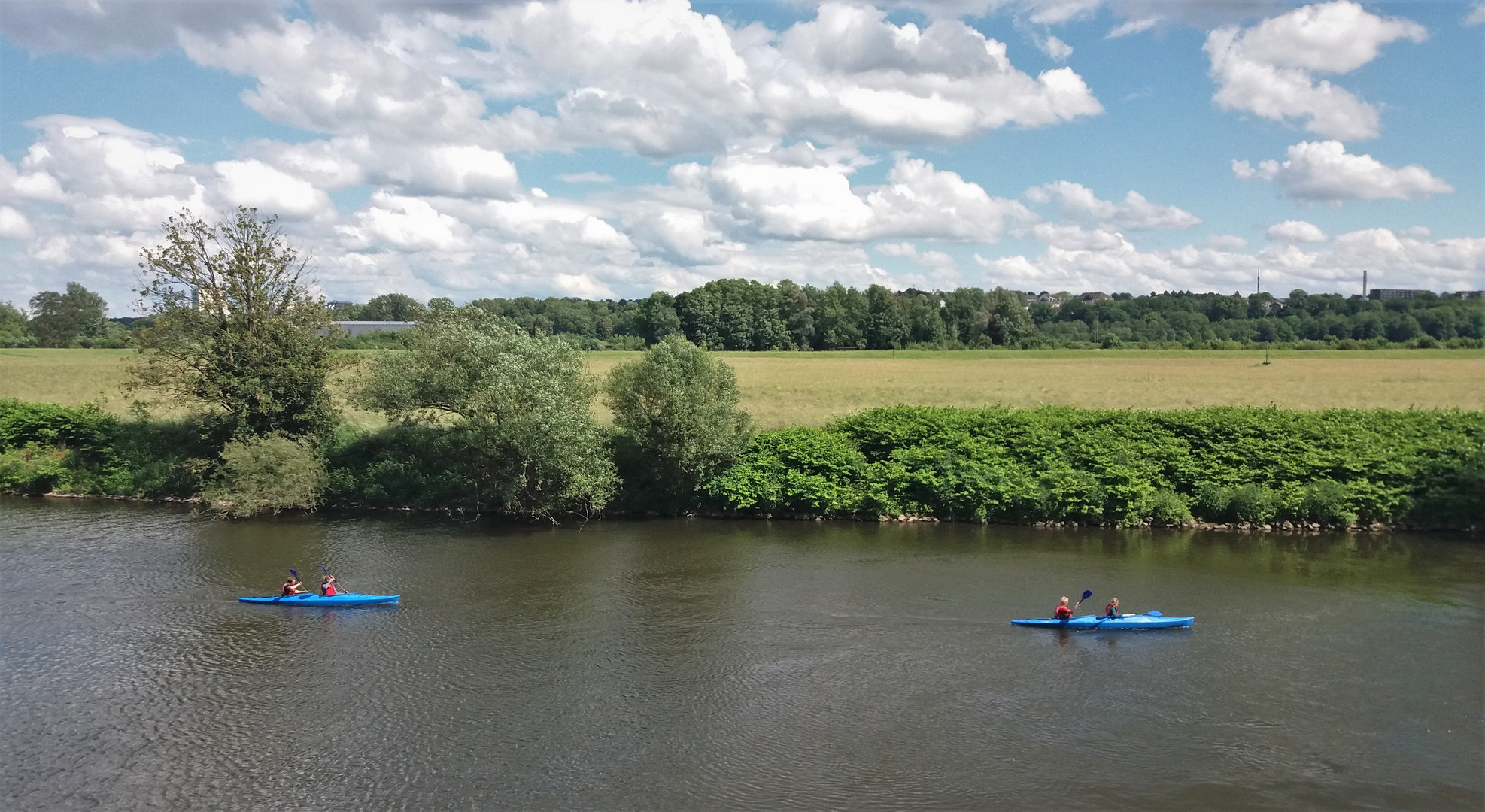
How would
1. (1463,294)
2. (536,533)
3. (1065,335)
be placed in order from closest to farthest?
(536,533)
(1463,294)
(1065,335)

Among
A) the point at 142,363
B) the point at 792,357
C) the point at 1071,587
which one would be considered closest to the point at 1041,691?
the point at 1071,587

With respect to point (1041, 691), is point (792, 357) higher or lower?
higher

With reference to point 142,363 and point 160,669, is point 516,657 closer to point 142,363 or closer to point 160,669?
point 160,669

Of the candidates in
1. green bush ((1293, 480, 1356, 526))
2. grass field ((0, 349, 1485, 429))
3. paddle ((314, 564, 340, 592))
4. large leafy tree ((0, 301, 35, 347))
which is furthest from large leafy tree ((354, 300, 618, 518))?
large leafy tree ((0, 301, 35, 347))

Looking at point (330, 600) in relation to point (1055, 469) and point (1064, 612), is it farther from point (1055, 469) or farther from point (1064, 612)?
point (1055, 469)

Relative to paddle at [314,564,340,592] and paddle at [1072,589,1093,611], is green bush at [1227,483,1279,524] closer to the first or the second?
paddle at [1072,589,1093,611]

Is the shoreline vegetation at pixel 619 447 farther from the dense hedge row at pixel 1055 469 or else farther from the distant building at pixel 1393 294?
the distant building at pixel 1393 294
